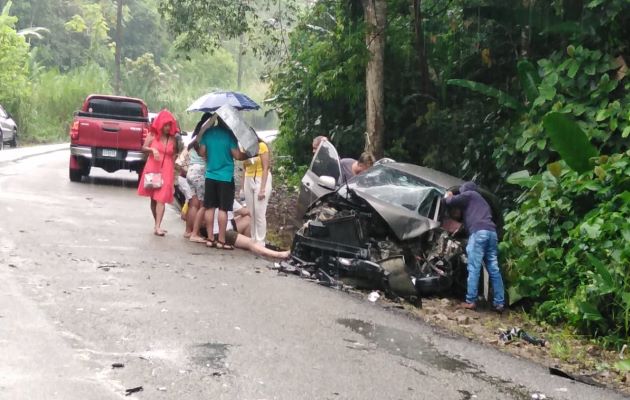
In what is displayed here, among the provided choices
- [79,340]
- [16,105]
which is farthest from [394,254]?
[16,105]

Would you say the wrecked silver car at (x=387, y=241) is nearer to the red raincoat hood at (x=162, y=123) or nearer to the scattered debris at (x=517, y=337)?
the scattered debris at (x=517, y=337)

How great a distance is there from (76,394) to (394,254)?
525cm

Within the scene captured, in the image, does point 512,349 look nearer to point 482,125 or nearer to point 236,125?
point 236,125

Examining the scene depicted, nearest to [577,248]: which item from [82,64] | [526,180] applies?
[526,180]

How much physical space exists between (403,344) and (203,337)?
1.77 m

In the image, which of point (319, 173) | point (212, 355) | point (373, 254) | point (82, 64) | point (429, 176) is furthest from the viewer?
point (82, 64)

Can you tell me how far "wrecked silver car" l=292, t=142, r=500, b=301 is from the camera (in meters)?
9.66

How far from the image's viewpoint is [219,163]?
36.5ft

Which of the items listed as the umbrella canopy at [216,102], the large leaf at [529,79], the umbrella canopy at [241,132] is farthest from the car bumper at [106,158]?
the large leaf at [529,79]

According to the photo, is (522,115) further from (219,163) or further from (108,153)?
(108,153)

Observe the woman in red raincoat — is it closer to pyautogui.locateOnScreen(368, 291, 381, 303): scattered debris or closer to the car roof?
the car roof

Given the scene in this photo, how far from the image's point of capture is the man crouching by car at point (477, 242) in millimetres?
9648

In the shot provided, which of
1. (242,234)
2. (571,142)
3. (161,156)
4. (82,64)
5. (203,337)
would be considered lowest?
(242,234)

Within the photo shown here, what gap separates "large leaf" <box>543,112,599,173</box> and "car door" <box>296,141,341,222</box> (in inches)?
117
